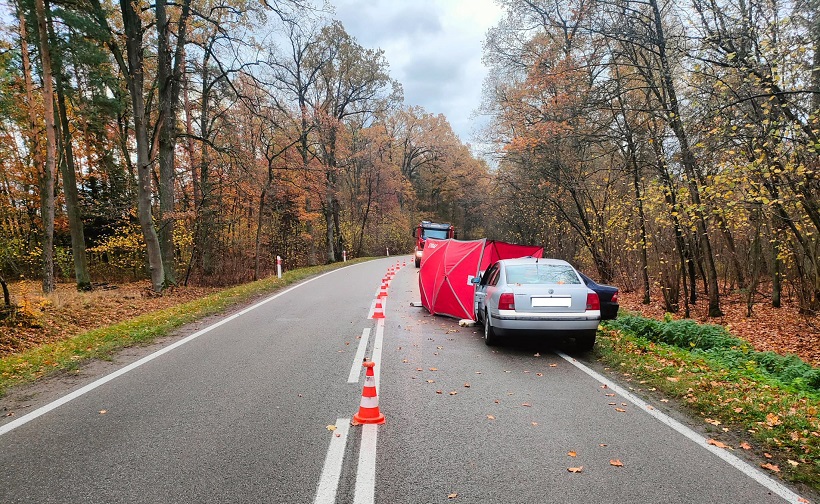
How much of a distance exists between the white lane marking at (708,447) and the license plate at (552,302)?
4.11ft

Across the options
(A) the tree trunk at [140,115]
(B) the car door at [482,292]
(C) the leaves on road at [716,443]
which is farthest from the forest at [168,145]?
(C) the leaves on road at [716,443]

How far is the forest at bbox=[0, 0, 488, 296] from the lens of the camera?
45.9 feet

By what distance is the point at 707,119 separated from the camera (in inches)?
302

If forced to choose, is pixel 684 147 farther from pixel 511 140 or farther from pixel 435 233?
pixel 435 233

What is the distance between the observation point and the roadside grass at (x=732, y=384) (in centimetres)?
388

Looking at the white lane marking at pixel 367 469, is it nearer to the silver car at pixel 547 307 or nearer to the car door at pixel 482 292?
the silver car at pixel 547 307

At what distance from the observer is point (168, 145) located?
16484mm

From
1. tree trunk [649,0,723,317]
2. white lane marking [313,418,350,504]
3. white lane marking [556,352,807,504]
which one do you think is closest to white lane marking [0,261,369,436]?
white lane marking [313,418,350,504]

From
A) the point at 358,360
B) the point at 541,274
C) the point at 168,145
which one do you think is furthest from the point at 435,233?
the point at 358,360

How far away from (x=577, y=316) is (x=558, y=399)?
2.28m

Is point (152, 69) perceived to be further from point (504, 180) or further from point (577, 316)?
point (577, 316)

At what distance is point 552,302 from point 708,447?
334 centimetres

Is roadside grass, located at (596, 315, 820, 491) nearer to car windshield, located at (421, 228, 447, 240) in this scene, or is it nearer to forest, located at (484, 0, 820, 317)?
forest, located at (484, 0, 820, 317)

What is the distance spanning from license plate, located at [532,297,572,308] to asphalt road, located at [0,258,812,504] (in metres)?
0.92
